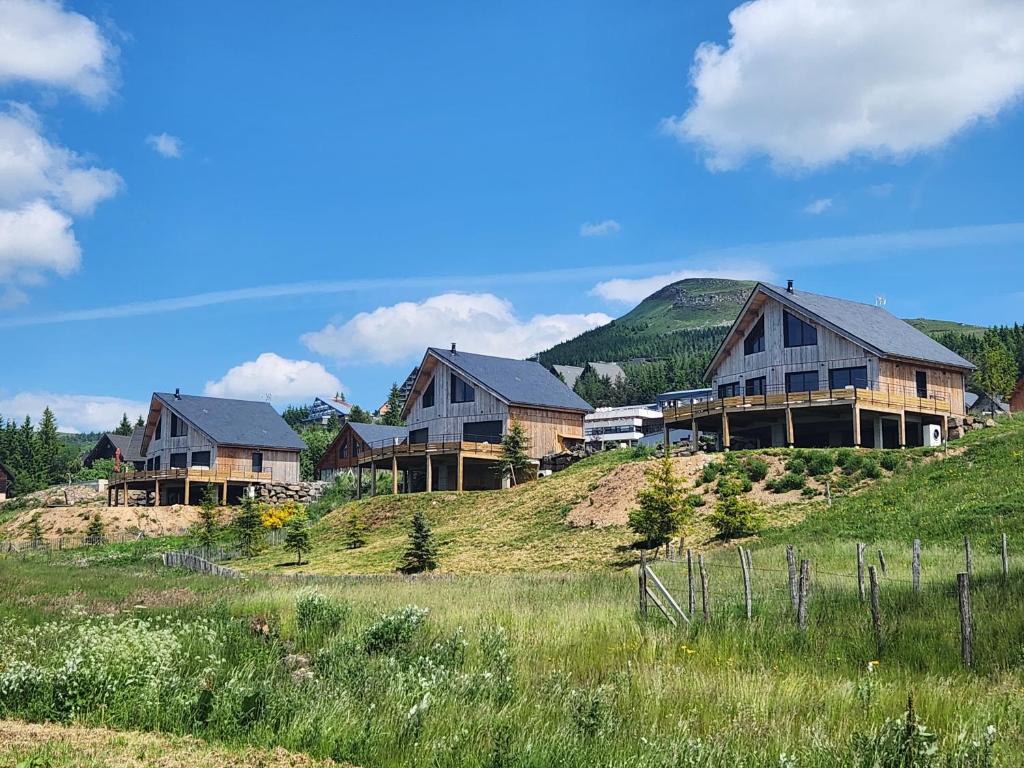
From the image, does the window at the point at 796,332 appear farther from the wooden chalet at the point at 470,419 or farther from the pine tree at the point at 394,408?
the pine tree at the point at 394,408

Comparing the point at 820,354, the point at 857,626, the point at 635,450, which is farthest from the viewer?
the point at 635,450

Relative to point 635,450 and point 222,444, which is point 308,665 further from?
point 222,444

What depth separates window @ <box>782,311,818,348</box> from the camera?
47.2 m

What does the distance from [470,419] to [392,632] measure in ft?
137

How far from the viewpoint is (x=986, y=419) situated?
47.7 m

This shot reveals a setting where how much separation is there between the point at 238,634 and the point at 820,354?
36.3m

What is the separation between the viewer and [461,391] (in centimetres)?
5772

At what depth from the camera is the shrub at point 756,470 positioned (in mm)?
39406

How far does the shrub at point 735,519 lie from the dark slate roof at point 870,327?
15.2 m

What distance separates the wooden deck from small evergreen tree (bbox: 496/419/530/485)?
30.7ft

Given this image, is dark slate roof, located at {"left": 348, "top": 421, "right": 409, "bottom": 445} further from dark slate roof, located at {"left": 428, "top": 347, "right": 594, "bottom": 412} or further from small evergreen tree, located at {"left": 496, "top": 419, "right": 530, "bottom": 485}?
small evergreen tree, located at {"left": 496, "top": 419, "right": 530, "bottom": 485}

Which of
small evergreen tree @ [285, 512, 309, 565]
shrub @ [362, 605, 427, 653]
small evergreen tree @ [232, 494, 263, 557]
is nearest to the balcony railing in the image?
small evergreen tree @ [285, 512, 309, 565]

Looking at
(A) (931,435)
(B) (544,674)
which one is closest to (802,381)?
(A) (931,435)

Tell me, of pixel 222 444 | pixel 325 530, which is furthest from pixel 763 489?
pixel 222 444
